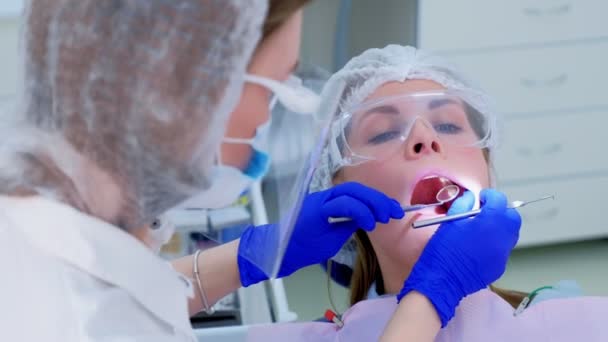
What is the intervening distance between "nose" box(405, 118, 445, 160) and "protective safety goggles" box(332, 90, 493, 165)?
0.01 metres

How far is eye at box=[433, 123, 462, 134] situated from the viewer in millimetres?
1605

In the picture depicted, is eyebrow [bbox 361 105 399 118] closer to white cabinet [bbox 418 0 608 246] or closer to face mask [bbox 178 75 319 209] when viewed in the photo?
face mask [bbox 178 75 319 209]

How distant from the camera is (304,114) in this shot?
3.78ft

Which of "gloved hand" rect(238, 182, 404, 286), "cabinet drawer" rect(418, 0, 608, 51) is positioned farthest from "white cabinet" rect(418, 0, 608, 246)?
"gloved hand" rect(238, 182, 404, 286)

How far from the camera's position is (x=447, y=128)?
1614 millimetres

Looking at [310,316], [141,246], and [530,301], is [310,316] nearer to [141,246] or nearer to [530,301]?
[530,301]

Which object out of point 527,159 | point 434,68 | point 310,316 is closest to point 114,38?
point 434,68

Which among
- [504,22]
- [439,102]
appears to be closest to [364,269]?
[439,102]

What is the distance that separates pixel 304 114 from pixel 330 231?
44 cm

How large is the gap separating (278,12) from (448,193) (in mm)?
621

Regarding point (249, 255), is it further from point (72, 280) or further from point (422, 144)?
point (72, 280)

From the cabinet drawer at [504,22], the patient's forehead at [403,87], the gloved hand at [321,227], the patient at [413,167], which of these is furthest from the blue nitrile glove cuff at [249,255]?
the cabinet drawer at [504,22]

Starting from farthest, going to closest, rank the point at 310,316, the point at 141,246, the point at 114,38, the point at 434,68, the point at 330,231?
the point at 310,316
the point at 434,68
the point at 330,231
the point at 141,246
the point at 114,38

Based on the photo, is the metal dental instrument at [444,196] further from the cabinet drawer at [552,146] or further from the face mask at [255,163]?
the cabinet drawer at [552,146]
